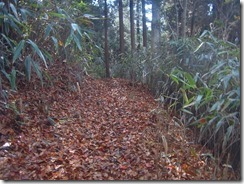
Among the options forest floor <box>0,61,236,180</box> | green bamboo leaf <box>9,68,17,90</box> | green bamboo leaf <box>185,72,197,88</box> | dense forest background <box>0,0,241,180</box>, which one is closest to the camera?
forest floor <box>0,61,236,180</box>

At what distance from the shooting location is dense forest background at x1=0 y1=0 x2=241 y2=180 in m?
1.28

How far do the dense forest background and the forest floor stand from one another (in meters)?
0.10

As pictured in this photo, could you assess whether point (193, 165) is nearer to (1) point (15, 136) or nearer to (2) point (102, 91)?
(1) point (15, 136)

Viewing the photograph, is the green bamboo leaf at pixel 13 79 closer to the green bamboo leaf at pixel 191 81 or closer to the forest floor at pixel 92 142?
the forest floor at pixel 92 142

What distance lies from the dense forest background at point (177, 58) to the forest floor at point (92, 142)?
0.34 ft

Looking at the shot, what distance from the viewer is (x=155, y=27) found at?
3059mm

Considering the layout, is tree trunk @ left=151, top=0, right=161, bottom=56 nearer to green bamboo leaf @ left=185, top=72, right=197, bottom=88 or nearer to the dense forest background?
the dense forest background

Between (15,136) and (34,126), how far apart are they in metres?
0.17

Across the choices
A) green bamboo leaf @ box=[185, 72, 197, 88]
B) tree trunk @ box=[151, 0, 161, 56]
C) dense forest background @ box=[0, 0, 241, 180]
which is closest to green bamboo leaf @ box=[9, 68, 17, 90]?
dense forest background @ box=[0, 0, 241, 180]

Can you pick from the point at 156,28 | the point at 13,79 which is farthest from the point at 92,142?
the point at 156,28

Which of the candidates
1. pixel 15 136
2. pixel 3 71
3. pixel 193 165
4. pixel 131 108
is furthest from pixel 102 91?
pixel 193 165

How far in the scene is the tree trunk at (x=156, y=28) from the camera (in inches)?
109

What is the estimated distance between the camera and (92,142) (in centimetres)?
147

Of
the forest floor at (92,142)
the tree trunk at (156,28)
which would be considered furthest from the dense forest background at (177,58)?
the forest floor at (92,142)
